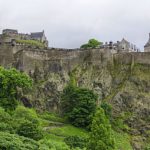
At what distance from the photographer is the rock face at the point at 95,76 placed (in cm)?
10431

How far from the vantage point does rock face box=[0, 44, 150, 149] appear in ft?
342

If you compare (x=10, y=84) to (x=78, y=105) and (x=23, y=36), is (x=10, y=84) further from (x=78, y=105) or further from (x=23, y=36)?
(x=23, y=36)

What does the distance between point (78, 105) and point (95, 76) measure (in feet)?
48.3

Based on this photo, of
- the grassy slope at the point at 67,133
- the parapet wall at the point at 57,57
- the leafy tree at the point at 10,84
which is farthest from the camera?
the parapet wall at the point at 57,57

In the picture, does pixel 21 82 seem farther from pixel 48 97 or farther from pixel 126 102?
pixel 126 102

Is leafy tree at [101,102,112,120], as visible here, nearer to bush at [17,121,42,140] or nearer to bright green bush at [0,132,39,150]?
bush at [17,121,42,140]

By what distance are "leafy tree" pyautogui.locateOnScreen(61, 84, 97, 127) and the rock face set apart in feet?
11.6

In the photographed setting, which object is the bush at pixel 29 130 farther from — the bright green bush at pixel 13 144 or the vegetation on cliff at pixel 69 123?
the bright green bush at pixel 13 144

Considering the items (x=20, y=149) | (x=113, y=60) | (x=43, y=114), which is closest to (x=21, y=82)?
(x=43, y=114)

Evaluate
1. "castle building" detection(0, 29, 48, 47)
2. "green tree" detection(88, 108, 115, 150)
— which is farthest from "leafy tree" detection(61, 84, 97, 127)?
"castle building" detection(0, 29, 48, 47)

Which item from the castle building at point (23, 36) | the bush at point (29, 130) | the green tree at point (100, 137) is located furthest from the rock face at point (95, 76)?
the bush at point (29, 130)

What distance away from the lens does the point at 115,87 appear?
109312 millimetres

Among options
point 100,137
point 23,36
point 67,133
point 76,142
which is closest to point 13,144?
point 100,137

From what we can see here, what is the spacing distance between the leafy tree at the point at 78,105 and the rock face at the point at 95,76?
3547 millimetres
